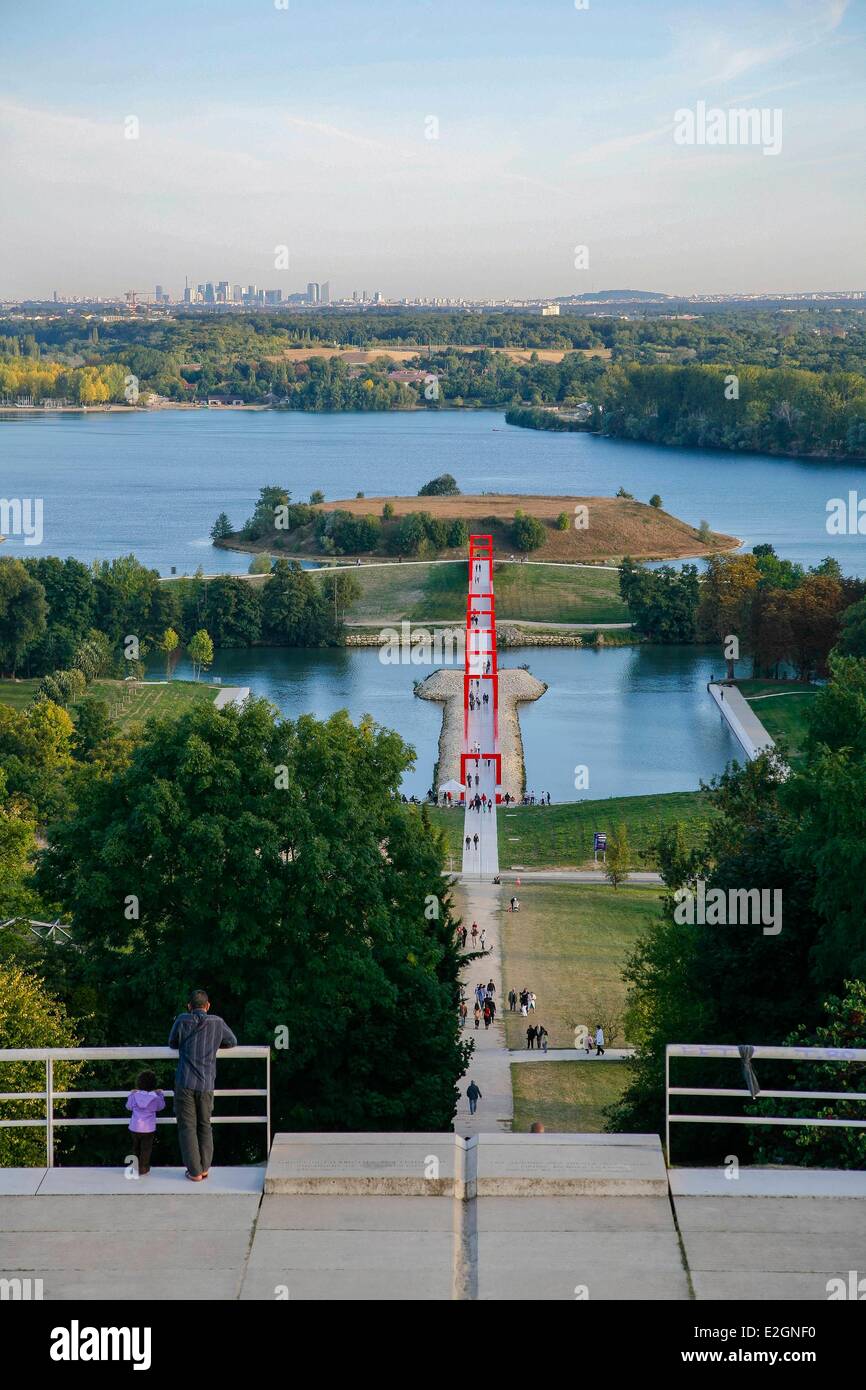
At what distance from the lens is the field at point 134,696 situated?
5688 centimetres

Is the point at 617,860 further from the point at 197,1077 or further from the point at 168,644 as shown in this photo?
the point at 168,644

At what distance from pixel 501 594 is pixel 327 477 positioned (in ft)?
202

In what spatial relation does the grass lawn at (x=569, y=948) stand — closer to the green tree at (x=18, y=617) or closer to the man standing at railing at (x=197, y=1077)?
the man standing at railing at (x=197, y=1077)

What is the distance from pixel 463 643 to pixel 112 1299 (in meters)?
65.6

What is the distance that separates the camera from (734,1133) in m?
13.0

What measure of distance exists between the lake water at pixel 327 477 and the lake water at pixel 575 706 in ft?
73.3

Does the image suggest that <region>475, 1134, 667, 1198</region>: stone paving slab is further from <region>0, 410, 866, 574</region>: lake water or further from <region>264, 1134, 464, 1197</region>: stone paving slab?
<region>0, 410, 866, 574</region>: lake water

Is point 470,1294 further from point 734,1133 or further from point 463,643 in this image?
point 463,643

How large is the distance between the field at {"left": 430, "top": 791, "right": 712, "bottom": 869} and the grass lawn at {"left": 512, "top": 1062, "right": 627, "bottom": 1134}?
1555cm

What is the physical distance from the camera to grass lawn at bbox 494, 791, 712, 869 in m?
38.9

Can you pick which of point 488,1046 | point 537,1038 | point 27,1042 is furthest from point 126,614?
point 27,1042

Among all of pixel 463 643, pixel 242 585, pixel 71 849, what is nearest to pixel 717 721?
pixel 463 643

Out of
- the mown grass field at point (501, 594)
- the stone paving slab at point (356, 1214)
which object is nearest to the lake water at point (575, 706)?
the mown grass field at point (501, 594)

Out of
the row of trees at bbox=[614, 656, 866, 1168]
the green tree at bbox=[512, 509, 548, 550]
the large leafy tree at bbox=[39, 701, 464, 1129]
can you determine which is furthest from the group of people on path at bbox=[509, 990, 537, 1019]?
the green tree at bbox=[512, 509, 548, 550]
